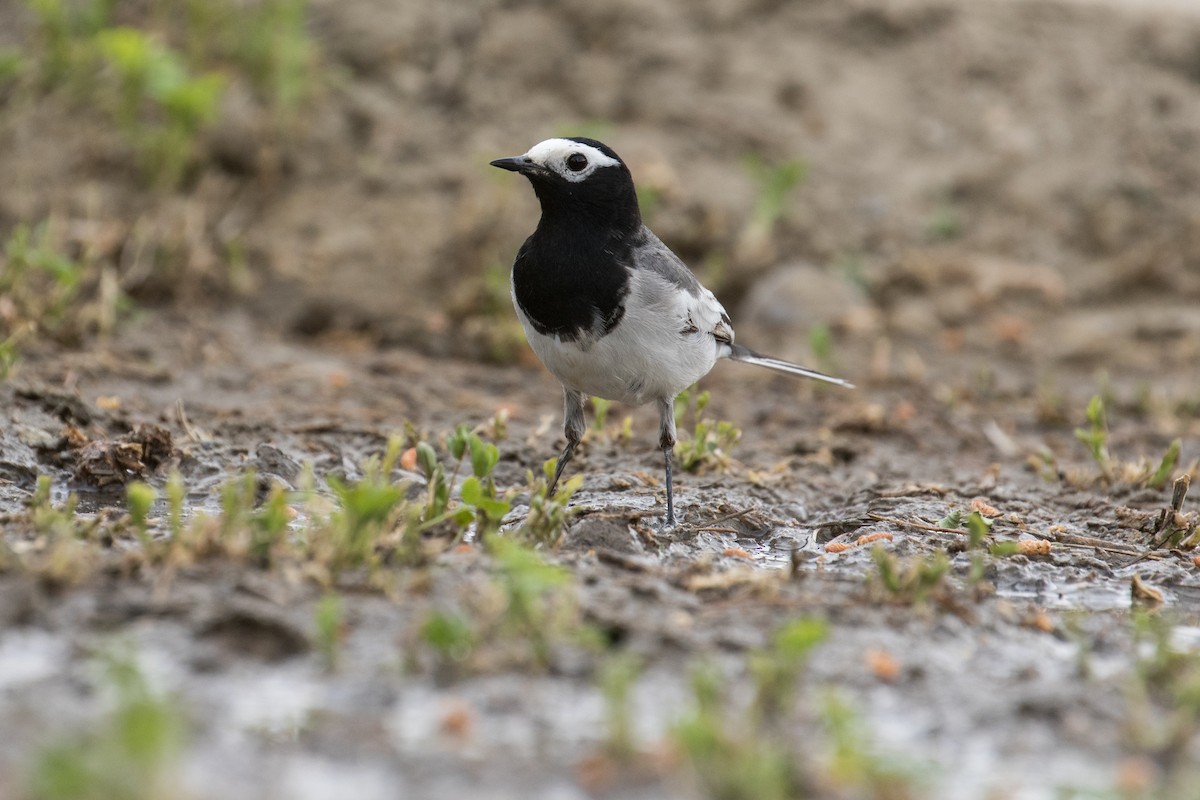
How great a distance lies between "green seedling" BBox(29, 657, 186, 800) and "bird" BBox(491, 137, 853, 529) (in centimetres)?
305

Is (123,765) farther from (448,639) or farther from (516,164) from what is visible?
(516,164)

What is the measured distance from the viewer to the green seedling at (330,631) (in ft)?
12.4

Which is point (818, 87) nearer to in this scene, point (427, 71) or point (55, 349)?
point (427, 71)

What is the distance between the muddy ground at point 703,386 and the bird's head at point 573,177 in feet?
4.03

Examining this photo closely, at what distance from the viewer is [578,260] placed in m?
5.98

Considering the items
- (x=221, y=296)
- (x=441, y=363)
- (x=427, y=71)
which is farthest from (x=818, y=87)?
(x=221, y=296)

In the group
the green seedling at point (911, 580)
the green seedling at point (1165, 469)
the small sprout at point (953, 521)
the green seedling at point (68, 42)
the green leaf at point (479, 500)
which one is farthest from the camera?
the green seedling at point (68, 42)

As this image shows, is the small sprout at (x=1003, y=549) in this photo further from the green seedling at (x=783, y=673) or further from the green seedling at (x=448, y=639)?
the green seedling at (x=448, y=639)

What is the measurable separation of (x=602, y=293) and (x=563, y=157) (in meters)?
0.69

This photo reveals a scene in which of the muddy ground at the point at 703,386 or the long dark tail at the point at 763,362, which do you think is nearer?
the muddy ground at the point at 703,386

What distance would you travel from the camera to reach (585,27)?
1071cm

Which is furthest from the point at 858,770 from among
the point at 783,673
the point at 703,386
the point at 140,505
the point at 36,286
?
the point at 36,286

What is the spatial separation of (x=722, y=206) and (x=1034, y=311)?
7.25 ft

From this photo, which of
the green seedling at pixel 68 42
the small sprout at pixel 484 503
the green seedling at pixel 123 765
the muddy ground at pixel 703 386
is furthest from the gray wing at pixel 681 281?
the green seedling at pixel 68 42
